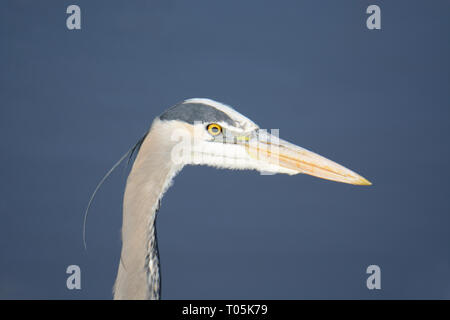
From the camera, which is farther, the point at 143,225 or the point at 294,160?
the point at 294,160

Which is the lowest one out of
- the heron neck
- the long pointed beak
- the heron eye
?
the heron neck

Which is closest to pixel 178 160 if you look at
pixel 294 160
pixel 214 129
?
pixel 214 129

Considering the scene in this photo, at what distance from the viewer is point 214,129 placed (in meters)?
1.58

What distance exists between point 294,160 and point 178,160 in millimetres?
406

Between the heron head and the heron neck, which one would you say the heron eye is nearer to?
the heron head

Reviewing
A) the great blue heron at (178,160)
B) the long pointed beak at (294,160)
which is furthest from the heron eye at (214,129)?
the long pointed beak at (294,160)

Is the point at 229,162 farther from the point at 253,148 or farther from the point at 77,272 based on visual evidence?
the point at 77,272

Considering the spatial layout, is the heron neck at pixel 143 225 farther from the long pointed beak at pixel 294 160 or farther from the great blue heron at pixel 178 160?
the long pointed beak at pixel 294 160

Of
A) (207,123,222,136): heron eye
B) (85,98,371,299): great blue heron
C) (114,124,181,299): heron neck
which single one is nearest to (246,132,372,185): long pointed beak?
(85,98,371,299): great blue heron

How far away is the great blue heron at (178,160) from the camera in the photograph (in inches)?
59.6

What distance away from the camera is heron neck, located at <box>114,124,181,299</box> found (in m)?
1.51

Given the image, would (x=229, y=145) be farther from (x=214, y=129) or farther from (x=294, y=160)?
(x=294, y=160)
